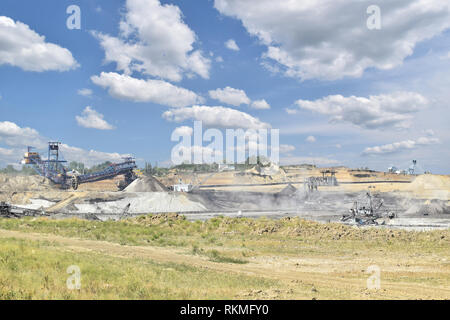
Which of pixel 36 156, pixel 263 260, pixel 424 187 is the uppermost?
pixel 36 156

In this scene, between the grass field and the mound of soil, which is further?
the mound of soil

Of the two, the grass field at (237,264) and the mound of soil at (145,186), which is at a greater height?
the mound of soil at (145,186)

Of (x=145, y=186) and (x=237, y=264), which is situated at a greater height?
(x=145, y=186)

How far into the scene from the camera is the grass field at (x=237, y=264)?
12969 millimetres

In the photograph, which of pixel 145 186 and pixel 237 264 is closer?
pixel 237 264

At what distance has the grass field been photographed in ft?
42.5

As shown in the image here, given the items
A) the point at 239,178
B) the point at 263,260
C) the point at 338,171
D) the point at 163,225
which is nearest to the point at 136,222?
the point at 163,225

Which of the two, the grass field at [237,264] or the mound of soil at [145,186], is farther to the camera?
the mound of soil at [145,186]

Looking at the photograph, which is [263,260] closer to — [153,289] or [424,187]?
[153,289]

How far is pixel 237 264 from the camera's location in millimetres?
22562
